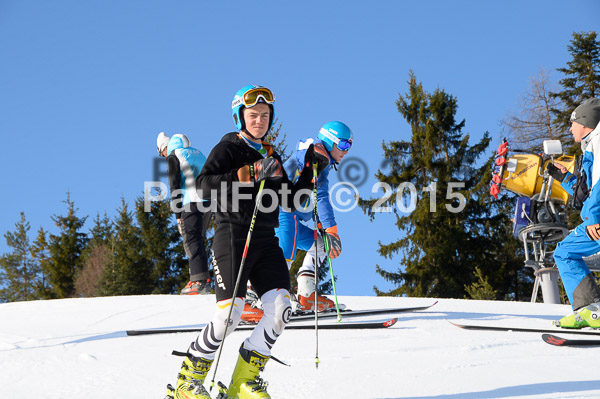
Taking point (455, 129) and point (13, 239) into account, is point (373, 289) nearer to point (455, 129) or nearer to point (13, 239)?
point (455, 129)

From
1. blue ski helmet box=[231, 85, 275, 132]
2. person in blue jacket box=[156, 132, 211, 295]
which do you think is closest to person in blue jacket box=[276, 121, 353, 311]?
blue ski helmet box=[231, 85, 275, 132]

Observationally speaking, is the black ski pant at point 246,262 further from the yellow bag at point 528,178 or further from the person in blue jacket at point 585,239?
the yellow bag at point 528,178

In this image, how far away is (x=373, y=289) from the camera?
84.2 feet

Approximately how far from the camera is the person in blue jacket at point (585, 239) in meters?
6.23

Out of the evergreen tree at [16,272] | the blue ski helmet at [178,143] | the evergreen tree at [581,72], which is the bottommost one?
the evergreen tree at [16,272]

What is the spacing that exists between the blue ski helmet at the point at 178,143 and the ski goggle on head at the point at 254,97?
5.97 meters

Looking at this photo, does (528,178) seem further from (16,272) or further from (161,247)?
(16,272)

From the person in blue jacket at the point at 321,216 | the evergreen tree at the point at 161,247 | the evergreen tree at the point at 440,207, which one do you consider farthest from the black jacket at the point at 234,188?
the evergreen tree at the point at 161,247

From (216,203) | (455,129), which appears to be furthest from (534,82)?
(216,203)

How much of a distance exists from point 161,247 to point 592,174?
84.4 ft

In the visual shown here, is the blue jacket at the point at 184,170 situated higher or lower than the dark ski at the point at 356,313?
higher

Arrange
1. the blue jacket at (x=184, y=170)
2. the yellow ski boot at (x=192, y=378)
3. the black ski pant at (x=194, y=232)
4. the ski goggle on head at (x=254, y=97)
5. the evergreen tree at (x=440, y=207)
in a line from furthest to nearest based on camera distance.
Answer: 1. the evergreen tree at (x=440, y=207)
2. the black ski pant at (x=194, y=232)
3. the blue jacket at (x=184, y=170)
4. the ski goggle on head at (x=254, y=97)
5. the yellow ski boot at (x=192, y=378)

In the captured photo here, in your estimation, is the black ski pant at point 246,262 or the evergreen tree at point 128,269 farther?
the evergreen tree at point 128,269

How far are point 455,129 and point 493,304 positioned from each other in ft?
62.6
